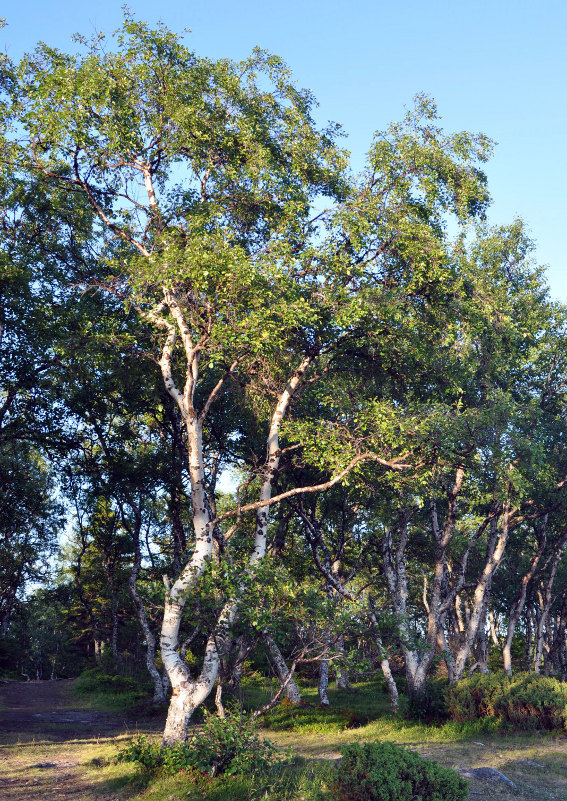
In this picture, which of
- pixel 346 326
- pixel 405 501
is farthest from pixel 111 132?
pixel 405 501

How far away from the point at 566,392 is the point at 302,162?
16.5m

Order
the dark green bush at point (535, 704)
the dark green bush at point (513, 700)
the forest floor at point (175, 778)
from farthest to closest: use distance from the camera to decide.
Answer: the dark green bush at point (513, 700)
the dark green bush at point (535, 704)
the forest floor at point (175, 778)

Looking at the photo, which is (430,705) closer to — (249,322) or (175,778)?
(175,778)

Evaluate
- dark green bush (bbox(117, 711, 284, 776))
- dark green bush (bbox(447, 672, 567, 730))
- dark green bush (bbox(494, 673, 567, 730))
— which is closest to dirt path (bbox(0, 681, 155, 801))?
dark green bush (bbox(117, 711, 284, 776))

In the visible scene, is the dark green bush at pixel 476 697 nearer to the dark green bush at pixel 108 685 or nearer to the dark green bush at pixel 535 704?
the dark green bush at pixel 535 704

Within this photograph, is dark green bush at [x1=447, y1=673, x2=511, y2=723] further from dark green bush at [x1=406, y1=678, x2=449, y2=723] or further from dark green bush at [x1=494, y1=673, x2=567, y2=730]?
dark green bush at [x1=406, y1=678, x2=449, y2=723]

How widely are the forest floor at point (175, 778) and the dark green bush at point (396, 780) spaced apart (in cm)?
123

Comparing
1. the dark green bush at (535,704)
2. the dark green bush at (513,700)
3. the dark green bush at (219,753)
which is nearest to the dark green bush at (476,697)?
the dark green bush at (513,700)

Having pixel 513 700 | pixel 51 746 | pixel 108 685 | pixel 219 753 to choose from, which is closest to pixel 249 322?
pixel 219 753

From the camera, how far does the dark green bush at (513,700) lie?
65.5 feet

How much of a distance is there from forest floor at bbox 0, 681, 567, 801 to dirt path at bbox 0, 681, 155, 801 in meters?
0.02

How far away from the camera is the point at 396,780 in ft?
30.6

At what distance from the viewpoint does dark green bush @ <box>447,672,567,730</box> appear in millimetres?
19953

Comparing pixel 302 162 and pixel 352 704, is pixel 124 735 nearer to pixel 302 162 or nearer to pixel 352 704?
pixel 352 704
